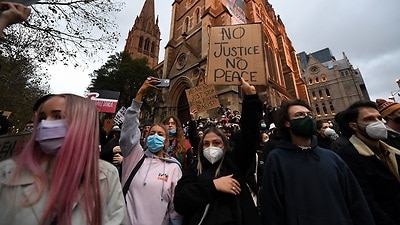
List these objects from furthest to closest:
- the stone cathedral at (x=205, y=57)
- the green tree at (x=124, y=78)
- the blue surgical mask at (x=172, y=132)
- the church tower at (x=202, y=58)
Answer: the green tree at (x=124, y=78)
the stone cathedral at (x=205, y=57)
the church tower at (x=202, y=58)
the blue surgical mask at (x=172, y=132)

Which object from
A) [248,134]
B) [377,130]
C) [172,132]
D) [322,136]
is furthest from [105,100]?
[377,130]

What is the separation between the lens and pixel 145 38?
3784 cm

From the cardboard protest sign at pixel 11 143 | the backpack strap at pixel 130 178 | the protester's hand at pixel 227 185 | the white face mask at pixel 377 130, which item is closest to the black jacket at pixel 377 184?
the white face mask at pixel 377 130

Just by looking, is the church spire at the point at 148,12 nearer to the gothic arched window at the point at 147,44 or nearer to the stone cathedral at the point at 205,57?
the gothic arched window at the point at 147,44

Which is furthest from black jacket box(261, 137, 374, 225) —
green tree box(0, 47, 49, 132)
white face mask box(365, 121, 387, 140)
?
green tree box(0, 47, 49, 132)

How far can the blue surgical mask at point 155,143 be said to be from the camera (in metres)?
2.37

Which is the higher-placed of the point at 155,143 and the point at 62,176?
the point at 155,143

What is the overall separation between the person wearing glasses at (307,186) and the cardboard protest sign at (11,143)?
6.59 ft

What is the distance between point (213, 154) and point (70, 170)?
127 cm

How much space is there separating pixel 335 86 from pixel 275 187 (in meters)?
46.4

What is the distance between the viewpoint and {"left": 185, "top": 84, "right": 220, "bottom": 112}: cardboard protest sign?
6812 millimetres

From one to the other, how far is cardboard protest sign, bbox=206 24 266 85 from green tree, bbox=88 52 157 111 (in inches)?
660

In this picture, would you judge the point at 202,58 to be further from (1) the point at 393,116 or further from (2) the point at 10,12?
(2) the point at 10,12

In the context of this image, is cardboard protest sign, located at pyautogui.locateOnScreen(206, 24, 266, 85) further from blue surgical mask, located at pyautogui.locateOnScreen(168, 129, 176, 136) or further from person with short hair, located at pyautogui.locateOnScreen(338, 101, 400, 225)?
person with short hair, located at pyautogui.locateOnScreen(338, 101, 400, 225)
